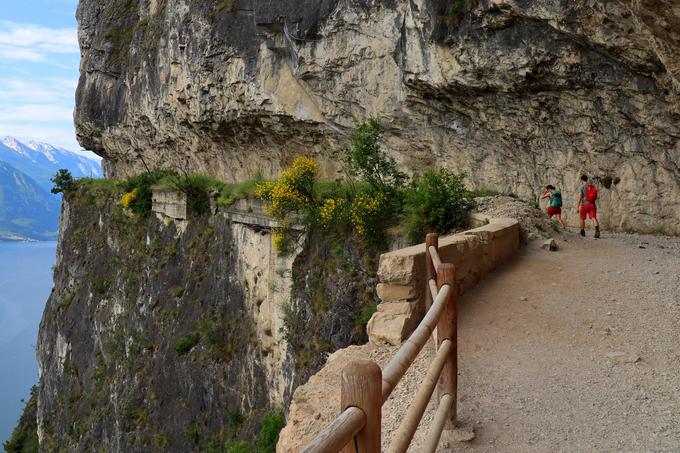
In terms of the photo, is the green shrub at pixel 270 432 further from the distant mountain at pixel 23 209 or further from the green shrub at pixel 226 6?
the distant mountain at pixel 23 209

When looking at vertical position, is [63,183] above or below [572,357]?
above

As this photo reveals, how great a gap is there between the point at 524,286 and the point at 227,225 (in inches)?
376

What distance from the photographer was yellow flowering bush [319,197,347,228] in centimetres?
1062

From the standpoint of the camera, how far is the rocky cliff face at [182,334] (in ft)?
37.3

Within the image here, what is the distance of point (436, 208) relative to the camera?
9.38 m

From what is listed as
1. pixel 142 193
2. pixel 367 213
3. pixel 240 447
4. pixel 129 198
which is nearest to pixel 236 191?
pixel 367 213

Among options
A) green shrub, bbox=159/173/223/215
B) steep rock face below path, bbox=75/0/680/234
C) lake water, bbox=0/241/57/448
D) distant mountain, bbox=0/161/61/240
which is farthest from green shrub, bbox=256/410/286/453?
distant mountain, bbox=0/161/61/240

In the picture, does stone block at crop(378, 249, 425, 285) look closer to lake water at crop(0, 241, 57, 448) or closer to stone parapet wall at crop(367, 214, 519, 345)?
stone parapet wall at crop(367, 214, 519, 345)

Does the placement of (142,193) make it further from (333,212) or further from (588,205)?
(588,205)

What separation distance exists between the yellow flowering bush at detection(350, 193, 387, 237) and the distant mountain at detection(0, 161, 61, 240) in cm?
17250

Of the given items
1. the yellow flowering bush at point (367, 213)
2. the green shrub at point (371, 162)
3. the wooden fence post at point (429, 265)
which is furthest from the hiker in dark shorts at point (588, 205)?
the wooden fence post at point (429, 265)

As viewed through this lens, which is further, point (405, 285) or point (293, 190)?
point (293, 190)

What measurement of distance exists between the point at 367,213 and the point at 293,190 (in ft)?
6.40

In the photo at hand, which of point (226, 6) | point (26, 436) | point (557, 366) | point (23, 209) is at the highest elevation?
point (226, 6)
